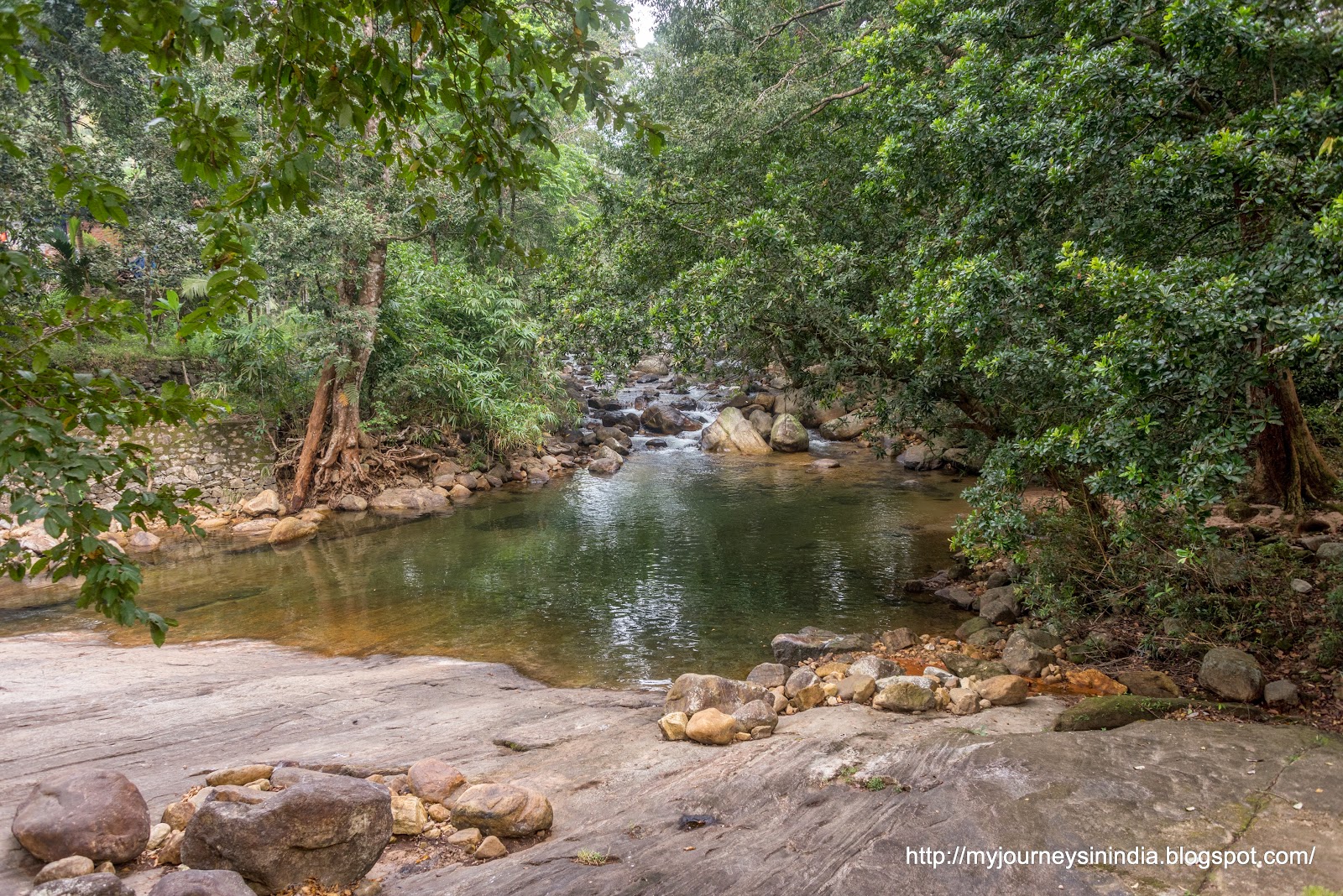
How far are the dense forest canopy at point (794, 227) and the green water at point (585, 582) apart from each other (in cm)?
283

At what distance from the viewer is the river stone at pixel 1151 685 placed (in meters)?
6.88

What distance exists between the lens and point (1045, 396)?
316 inches

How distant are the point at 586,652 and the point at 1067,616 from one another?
18.2 feet

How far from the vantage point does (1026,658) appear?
8078mm

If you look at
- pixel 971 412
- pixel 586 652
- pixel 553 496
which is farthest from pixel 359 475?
pixel 971 412

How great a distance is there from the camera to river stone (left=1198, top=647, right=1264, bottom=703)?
645 centimetres

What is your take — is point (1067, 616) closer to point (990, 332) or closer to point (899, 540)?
point (990, 332)

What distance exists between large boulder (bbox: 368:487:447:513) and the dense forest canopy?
0.94 m

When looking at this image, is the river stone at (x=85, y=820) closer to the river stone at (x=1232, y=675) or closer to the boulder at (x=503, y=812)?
the boulder at (x=503, y=812)

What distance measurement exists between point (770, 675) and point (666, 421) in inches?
775

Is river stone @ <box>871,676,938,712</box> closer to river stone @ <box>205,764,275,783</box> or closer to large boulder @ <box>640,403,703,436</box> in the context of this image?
river stone @ <box>205,764,275,783</box>

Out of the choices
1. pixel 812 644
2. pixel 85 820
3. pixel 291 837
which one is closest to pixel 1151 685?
pixel 812 644

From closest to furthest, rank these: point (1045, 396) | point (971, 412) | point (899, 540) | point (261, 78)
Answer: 1. point (261, 78)
2. point (1045, 396)
3. point (971, 412)
4. point (899, 540)

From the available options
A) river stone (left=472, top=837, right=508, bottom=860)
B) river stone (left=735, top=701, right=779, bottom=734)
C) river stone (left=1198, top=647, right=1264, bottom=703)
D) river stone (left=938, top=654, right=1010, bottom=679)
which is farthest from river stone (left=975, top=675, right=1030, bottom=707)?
river stone (left=472, top=837, right=508, bottom=860)
